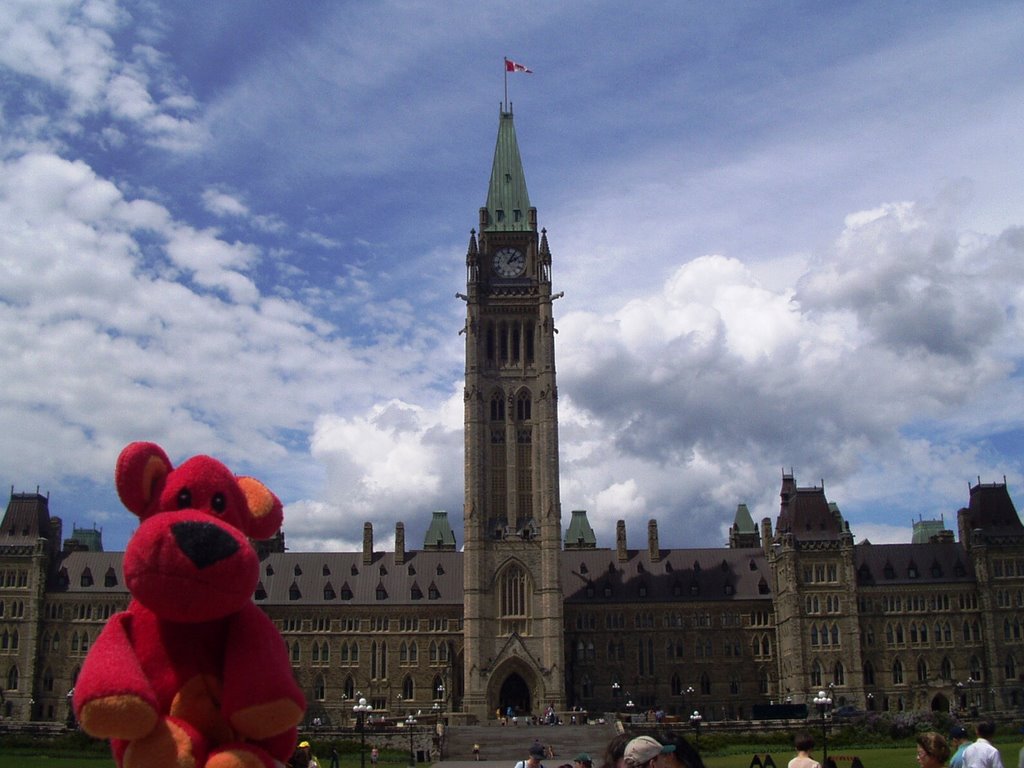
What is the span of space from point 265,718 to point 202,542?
6.34ft

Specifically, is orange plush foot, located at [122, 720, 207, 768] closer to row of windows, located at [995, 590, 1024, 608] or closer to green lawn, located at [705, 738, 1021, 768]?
green lawn, located at [705, 738, 1021, 768]

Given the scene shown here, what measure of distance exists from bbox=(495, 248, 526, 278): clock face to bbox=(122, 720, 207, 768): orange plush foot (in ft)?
290

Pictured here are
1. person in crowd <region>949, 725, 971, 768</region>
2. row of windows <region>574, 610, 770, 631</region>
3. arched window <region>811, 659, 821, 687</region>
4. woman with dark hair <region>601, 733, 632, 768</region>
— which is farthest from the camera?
row of windows <region>574, 610, 770, 631</region>

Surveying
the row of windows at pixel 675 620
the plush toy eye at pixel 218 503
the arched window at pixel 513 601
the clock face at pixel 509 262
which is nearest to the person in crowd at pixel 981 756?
the plush toy eye at pixel 218 503

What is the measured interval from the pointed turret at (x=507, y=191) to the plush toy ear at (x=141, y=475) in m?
88.9

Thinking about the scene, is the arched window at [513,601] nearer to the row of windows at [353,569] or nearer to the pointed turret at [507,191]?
the row of windows at [353,569]

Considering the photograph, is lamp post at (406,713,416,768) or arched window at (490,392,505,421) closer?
lamp post at (406,713,416,768)

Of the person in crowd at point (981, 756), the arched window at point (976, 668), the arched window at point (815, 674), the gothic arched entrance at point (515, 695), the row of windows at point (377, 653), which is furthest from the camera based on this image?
the row of windows at point (377, 653)

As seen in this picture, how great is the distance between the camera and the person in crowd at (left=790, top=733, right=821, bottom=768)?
1422 centimetres

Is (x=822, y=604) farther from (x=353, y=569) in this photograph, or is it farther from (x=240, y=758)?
(x=240, y=758)

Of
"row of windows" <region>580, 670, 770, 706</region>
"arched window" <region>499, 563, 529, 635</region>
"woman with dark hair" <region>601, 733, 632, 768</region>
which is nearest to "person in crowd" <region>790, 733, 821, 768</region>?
"woman with dark hair" <region>601, 733, 632, 768</region>

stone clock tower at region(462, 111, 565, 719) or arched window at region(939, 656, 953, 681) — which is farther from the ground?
stone clock tower at region(462, 111, 565, 719)

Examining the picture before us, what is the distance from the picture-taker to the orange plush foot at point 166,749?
453 inches

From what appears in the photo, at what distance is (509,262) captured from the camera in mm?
99938
